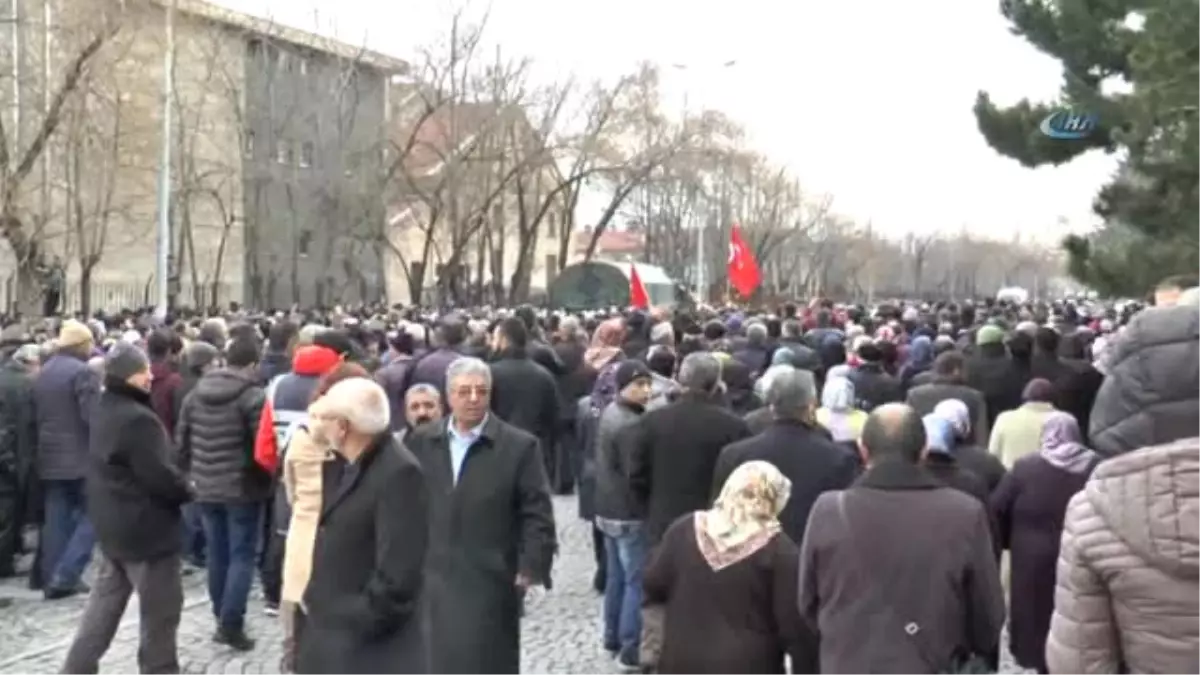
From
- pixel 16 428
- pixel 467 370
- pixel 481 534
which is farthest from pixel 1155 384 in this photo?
pixel 16 428

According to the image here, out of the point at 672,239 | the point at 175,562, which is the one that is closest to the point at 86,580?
the point at 175,562

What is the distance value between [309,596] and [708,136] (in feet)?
181

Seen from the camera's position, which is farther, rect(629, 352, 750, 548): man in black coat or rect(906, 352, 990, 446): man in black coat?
rect(906, 352, 990, 446): man in black coat

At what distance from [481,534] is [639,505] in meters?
1.88

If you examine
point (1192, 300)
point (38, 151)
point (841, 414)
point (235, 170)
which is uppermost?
point (235, 170)

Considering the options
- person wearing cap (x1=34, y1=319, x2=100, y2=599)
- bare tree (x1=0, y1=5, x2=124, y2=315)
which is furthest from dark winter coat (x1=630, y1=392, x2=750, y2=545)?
bare tree (x1=0, y1=5, x2=124, y2=315)

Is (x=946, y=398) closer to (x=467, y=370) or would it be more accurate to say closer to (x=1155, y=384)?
(x=467, y=370)

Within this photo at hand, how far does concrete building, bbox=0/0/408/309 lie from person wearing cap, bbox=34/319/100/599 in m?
25.1

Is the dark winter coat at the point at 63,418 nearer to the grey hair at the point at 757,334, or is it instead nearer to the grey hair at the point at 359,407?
the grey hair at the point at 757,334

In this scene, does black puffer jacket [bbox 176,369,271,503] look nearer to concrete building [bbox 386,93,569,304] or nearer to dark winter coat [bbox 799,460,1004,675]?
dark winter coat [bbox 799,460,1004,675]

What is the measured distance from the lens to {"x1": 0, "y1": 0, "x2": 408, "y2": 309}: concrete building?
3941 cm

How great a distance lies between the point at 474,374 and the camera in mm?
8008

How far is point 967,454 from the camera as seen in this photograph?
8875 mm

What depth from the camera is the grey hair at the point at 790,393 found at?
8.07 metres
